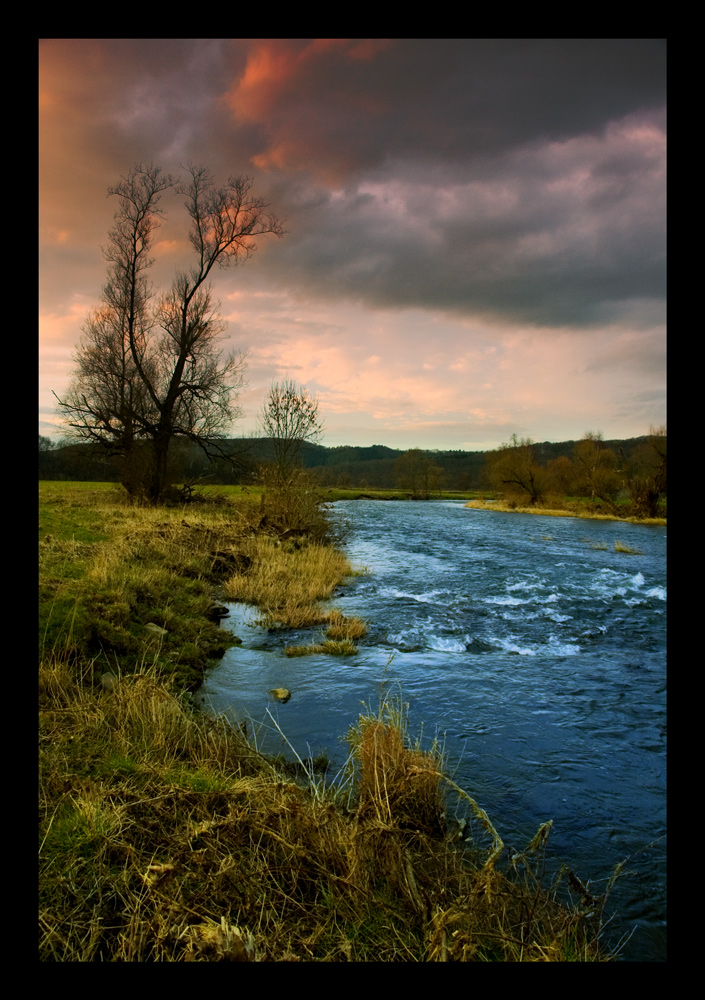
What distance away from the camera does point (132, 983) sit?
1.15 m

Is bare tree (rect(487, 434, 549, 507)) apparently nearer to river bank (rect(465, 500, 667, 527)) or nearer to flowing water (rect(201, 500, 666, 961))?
river bank (rect(465, 500, 667, 527))

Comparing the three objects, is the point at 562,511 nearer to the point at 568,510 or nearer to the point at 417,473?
the point at 568,510

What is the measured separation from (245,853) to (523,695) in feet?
16.4

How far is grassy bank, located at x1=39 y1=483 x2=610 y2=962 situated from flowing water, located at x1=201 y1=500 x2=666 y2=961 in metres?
0.46

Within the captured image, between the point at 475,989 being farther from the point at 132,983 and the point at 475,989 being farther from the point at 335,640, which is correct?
the point at 335,640

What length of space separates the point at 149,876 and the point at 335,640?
660 centimetres

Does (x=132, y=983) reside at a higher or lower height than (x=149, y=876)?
higher

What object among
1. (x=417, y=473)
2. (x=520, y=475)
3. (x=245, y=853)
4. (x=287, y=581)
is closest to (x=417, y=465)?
(x=417, y=473)

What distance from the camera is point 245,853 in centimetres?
291

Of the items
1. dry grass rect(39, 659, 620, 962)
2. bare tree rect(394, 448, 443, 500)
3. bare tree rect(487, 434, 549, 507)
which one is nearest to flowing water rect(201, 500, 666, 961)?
dry grass rect(39, 659, 620, 962)

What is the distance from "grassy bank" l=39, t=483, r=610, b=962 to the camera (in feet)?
7.70

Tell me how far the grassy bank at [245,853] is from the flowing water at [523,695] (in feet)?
1.51
